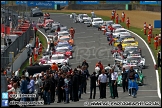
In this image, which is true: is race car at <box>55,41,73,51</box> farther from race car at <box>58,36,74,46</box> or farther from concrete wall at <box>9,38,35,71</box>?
concrete wall at <box>9,38,35,71</box>

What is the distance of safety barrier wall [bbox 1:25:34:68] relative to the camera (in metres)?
38.6

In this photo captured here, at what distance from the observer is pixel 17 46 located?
154 feet

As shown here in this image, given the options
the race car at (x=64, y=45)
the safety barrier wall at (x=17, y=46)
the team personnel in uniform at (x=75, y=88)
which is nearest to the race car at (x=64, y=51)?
the race car at (x=64, y=45)

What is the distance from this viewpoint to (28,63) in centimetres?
4700

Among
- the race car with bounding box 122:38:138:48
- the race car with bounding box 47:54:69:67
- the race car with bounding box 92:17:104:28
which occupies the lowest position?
the race car with bounding box 47:54:69:67

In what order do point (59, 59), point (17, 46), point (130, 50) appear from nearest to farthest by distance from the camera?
point (59, 59) < point (17, 46) < point (130, 50)

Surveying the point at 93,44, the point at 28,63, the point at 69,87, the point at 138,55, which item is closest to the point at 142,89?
the point at 69,87

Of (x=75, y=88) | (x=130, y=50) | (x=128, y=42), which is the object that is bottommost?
(x=75, y=88)

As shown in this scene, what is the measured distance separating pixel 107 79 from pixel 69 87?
87.7 inches

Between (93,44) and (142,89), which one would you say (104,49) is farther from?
(142,89)

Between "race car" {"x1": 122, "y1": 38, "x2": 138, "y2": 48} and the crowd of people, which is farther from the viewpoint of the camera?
"race car" {"x1": 122, "y1": 38, "x2": 138, "y2": 48}

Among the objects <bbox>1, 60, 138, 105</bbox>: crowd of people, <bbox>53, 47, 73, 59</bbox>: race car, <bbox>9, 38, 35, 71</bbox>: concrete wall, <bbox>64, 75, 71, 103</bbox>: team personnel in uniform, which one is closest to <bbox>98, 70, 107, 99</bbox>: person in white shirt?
<bbox>1, 60, 138, 105</bbox>: crowd of people

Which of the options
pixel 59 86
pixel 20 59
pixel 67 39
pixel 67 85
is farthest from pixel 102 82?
pixel 67 39

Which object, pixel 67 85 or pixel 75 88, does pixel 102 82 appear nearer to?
pixel 75 88
